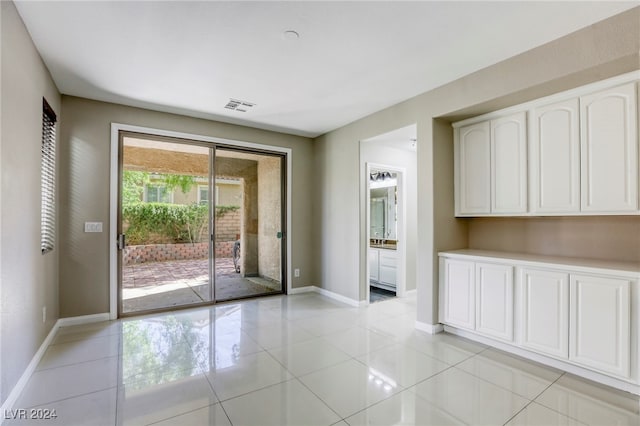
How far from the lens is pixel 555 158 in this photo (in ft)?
8.98

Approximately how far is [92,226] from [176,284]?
1310 mm

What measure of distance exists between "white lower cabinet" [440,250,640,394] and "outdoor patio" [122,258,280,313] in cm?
302

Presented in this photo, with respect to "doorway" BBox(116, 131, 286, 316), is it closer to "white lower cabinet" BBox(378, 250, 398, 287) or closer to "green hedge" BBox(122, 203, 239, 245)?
"green hedge" BBox(122, 203, 239, 245)

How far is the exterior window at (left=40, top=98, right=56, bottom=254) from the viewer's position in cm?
297

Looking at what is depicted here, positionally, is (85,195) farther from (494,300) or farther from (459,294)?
(494,300)

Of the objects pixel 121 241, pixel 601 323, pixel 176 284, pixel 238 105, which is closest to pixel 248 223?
pixel 176 284

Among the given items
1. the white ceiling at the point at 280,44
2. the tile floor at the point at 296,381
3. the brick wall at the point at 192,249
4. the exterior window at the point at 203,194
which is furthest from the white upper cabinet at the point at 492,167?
the exterior window at the point at 203,194

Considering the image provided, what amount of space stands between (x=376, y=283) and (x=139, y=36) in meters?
5.02

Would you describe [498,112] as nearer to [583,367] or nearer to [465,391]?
[583,367]

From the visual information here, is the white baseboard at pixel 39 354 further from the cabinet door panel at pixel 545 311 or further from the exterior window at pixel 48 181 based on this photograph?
the cabinet door panel at pixel 545 311

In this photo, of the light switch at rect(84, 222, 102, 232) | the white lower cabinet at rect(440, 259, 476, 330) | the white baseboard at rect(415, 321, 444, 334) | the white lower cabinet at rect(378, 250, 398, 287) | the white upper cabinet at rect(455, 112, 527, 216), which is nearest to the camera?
the white upper cabinet at rect(455, 112, 527, 216)

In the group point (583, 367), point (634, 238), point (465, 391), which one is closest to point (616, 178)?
point (634, 238)

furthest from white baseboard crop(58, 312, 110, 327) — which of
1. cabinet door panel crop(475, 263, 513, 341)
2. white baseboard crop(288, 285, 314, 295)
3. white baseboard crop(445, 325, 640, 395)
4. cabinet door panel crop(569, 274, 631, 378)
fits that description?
cabinet door panel crop(569, 274, 631, 378)

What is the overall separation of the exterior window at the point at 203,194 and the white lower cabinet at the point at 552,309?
10.8 ft
